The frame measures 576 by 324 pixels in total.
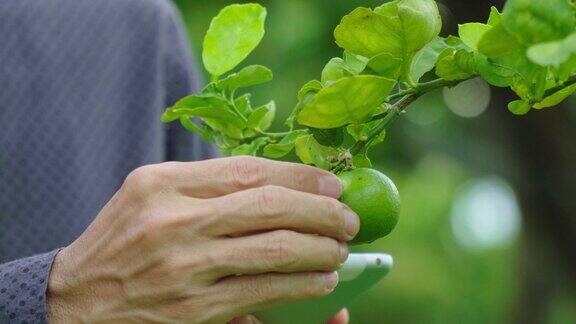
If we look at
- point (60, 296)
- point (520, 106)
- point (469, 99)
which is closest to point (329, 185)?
point (520, 106)

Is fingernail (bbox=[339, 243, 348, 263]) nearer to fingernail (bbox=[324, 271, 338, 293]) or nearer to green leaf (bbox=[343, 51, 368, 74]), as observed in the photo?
fingernail (bbox=[324, 271, 338, 293])

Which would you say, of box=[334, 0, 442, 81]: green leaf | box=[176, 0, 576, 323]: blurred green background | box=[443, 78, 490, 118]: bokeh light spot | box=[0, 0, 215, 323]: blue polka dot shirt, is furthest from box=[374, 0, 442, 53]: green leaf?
box=[443, 78, 490, 118]: bokeh light spot

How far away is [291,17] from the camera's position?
383 centimetres

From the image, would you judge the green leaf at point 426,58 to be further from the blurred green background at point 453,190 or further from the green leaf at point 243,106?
the blurred green background at point 453,190

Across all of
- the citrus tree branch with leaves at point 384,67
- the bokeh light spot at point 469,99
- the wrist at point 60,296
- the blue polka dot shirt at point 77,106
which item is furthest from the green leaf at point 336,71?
the bokeh light spot at point 469,99

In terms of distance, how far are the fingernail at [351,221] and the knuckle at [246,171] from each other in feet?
0.19

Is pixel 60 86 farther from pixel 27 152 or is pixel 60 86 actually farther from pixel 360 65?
pixel 360 65

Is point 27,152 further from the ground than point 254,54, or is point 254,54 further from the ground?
point 27,152

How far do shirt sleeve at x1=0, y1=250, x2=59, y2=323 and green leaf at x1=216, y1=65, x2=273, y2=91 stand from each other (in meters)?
0.23

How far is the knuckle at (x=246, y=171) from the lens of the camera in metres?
0.59

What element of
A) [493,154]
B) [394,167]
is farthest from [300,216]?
[394,167]

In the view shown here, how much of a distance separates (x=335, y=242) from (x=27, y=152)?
2.36 ft

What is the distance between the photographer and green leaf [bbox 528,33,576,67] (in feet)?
1.28

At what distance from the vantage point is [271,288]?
0.59 metres
